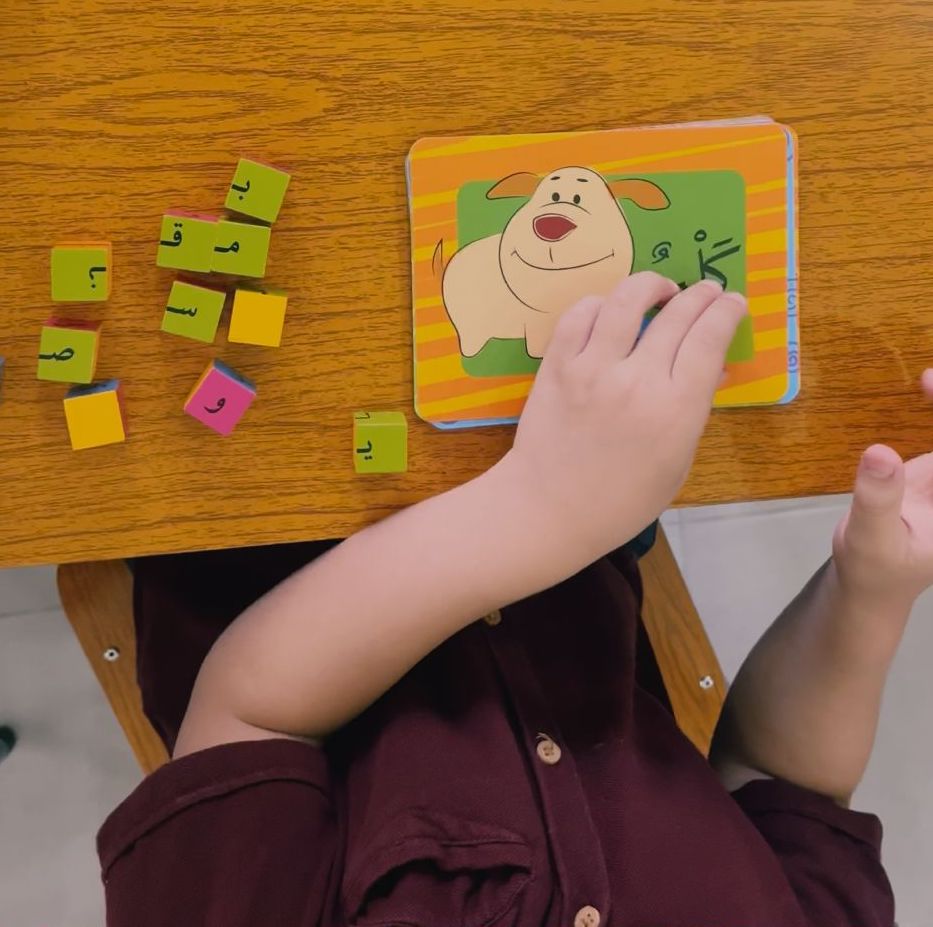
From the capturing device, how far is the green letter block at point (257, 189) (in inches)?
17.3

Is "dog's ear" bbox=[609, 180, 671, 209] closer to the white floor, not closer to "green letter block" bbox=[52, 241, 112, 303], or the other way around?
"green letter block" bbox=[52, 241, 112, 303]

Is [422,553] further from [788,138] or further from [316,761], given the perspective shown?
[788,138]

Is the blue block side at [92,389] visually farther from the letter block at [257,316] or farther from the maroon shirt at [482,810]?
the maroon shirt at [482,810]

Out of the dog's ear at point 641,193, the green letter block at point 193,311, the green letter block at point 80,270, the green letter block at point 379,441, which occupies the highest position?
the dog's ear at point 641,193

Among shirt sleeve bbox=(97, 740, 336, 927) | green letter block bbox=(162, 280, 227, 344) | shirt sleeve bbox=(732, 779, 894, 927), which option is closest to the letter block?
green letter block bbox=(162, 280, 227, 344)

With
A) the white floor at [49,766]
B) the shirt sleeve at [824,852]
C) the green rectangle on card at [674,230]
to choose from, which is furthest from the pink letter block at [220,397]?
the white floor at [49,766]

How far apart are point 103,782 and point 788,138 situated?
957 mm

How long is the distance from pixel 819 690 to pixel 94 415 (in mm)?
486

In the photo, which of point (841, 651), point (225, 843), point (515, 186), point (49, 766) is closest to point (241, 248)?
point (515, 186)

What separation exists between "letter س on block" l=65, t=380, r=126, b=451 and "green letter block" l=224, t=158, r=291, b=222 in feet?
0.38

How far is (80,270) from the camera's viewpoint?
0.44 meters

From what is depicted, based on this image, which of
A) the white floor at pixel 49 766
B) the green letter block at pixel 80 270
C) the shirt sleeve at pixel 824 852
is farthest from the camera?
the white floor at pixel 49 766

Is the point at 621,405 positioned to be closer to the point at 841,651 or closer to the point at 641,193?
the point at 641,193

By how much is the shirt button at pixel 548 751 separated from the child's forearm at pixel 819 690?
18 centimetres
